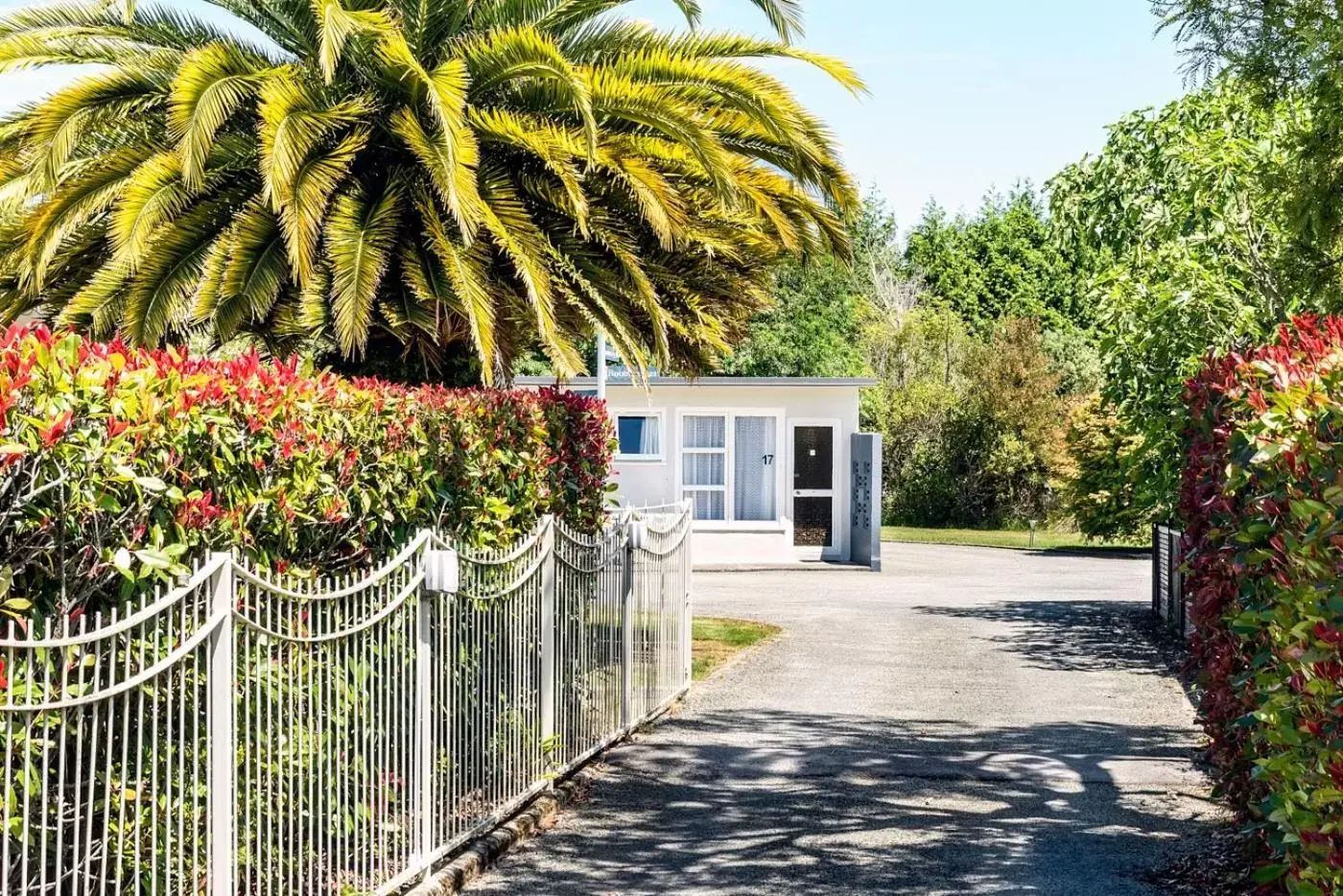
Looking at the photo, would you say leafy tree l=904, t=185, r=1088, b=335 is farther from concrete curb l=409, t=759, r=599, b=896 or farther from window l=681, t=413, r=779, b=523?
concrete curb l=409, t=759, r=599, b=896

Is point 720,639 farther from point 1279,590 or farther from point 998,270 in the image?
point 998,270

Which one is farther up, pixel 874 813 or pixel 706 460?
pixel 706 460

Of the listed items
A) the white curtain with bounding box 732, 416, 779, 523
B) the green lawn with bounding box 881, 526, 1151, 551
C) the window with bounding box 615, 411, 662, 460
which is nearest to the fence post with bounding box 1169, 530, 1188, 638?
the white curtain with bounding box 732, 416, 779, 523

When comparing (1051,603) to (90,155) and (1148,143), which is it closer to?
(1148,143)

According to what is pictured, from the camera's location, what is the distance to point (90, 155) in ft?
38.2

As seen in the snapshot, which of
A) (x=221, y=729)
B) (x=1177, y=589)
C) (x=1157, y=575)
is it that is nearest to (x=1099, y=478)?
(x=1157, y=575)

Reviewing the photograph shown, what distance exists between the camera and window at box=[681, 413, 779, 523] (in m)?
28.0

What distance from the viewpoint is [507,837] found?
24.3ft

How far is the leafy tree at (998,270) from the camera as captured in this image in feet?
208

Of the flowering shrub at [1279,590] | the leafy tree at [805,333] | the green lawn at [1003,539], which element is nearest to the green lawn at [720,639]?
the flowering shrub at [1279,590]

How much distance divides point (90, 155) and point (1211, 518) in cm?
872

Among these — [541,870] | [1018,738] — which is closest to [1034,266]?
[1018,738]

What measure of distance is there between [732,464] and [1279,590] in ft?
76.1

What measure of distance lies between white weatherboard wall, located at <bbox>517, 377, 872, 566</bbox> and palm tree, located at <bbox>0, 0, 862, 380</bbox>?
1552 centimetres
